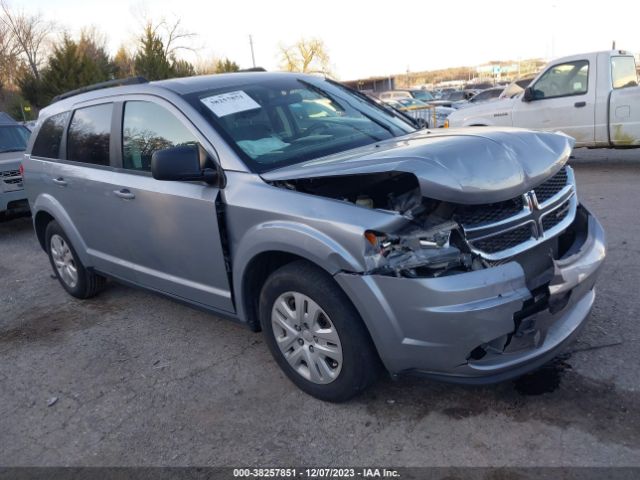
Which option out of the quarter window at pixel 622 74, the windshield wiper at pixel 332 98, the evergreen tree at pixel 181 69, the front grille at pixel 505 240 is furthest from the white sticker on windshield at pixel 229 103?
the evergreen tree at pixel 181 69

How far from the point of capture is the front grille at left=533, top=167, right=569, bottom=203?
294 centimetres

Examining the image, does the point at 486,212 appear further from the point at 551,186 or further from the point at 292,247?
the point at 292,247

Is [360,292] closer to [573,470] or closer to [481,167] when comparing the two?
[481,167]

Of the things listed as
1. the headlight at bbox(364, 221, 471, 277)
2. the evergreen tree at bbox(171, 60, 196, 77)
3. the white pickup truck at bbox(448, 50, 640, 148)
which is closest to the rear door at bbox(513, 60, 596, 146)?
the white pickup truck at bbox(448, 50, 640, 148)

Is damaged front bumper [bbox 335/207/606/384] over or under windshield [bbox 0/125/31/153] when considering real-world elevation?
under

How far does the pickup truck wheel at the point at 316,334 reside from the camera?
2746 millimetres

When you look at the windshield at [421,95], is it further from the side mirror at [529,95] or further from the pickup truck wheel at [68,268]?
the pickup truck wheel at [68,268]

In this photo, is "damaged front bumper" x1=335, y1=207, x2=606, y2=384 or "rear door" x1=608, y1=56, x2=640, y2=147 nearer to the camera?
"damaged front bumper" x1=335, y1=207, x2=606, y2=384

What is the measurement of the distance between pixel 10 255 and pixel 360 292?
Result: 21.2 feet

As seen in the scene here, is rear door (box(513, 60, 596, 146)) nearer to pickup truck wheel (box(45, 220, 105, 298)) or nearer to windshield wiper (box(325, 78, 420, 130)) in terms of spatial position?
windshield wiper (box(325, 78, 420, 130))

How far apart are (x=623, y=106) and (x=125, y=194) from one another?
7816 mm

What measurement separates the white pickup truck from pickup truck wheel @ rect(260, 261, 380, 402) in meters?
7.57

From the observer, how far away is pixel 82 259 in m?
4.81

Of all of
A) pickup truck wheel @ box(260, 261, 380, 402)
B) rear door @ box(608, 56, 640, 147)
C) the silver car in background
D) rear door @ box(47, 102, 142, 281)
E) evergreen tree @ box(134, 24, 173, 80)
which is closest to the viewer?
pickup truck wheel @ box(260, 261, 380, 402)
